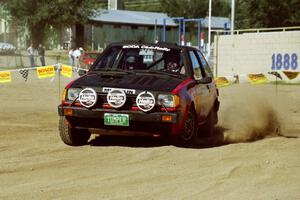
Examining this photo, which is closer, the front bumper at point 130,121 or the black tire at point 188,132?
the front bumper at point 130,121

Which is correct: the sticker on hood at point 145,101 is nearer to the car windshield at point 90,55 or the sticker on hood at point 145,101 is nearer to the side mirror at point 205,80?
the side mirror at point 205,80

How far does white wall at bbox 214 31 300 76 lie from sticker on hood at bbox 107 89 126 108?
2355 cm

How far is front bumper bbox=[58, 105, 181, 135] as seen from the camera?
8.20m

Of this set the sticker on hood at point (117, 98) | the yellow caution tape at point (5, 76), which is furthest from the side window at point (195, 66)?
the yellow caution tape at point (5, 76)

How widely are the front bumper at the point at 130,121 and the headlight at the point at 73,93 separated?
0.15m

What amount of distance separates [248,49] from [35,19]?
2180 cm

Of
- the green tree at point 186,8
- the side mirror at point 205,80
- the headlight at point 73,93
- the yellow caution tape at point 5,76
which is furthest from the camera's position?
the green tree at point 186,8

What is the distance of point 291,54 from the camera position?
102 ft

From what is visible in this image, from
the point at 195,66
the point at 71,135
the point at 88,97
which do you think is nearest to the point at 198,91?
the point at 195,66

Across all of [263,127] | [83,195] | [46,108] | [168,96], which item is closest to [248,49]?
[46,108]

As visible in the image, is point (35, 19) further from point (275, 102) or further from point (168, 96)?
point (168, 96)

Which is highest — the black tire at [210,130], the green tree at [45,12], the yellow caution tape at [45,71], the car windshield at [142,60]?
the green tree at [45,12]

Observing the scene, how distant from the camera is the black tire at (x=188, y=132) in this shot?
8672 mm

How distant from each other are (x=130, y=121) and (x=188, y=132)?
1.04 meters
